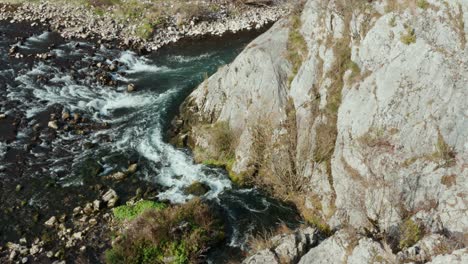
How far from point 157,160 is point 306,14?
47.5 feet

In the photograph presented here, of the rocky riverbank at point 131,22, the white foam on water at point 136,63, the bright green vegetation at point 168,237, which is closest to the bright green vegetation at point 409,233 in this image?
the bright green vegetation at point 168,237

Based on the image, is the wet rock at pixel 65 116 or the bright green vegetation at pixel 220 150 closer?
the bright green vegetation at pixel 220 150

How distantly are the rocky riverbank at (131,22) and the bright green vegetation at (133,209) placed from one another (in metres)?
23.7

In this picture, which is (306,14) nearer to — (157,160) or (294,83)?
(294,83)

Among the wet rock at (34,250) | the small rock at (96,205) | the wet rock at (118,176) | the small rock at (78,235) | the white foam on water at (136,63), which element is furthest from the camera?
the white foam on water at (136,63)

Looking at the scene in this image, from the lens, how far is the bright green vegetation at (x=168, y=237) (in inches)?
956

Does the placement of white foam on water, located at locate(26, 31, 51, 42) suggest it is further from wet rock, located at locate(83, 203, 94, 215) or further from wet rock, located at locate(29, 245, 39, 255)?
wet rock, located at locate(29, 245, 39, 255)

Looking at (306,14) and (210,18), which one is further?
(210,18)

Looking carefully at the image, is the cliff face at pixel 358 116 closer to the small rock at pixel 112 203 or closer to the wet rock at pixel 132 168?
the wet rock at pixel 132 168

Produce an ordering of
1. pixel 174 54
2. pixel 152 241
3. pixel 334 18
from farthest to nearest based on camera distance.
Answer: pixel 174 54, pixel 334 18, pixel 152 241

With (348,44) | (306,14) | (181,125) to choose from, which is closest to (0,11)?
(181,125)

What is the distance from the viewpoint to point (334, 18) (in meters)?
29.0

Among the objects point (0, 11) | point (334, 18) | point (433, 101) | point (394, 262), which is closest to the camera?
point (394, 262)

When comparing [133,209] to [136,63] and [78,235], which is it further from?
[136,63]
